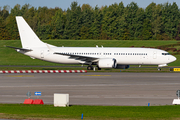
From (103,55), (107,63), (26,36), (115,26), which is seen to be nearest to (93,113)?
(107,63)

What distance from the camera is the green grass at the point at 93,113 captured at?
1398 centimetres

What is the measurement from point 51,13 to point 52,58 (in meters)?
132

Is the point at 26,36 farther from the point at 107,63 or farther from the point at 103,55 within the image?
the point at 107,63

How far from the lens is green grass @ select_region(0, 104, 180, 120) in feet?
45.9

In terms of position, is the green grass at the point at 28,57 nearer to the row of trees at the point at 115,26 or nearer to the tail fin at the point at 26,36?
the tail fin at the point at 26,36

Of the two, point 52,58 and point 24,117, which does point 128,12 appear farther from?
point 24,117

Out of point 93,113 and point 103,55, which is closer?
point 93,113

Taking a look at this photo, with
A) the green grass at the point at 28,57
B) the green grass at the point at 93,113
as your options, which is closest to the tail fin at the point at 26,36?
the green grass at the point at 28,57

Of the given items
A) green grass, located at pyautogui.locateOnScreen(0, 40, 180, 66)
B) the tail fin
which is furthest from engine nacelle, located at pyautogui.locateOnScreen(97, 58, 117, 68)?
green grass, located at pyautogui.locateOnScreen(0, 40, 180, 66)

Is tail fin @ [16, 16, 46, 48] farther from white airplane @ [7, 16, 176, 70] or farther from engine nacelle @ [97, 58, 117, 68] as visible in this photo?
engine nacelle @ [97, 58, 117, 68]

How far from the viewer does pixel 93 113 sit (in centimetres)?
1495

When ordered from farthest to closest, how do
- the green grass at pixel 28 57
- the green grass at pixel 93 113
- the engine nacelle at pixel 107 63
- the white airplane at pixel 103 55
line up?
the green grass at pixel 28 57, the white airplane at pixel 103 55, the engine nacelle at pixel 107 63, the green grass at pixel 93 113

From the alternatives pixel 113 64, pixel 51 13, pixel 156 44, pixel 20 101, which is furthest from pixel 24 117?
pixel 51 13

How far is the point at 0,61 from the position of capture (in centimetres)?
7156
